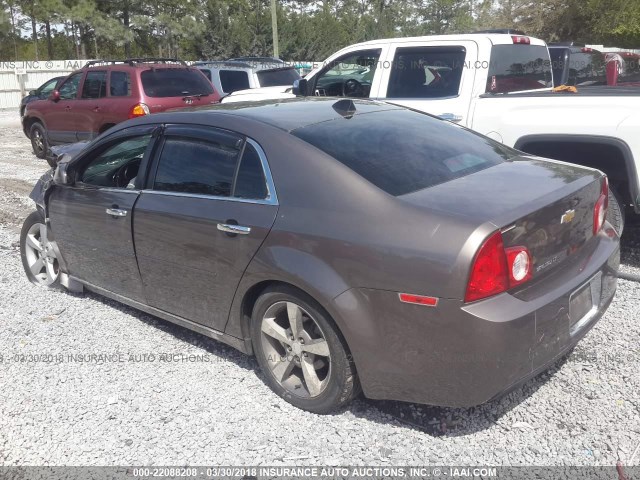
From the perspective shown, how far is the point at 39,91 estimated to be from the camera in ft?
54.7

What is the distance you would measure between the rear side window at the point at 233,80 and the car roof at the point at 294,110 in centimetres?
860

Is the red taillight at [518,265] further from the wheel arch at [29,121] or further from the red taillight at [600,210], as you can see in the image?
the wheel arch at [29,121]

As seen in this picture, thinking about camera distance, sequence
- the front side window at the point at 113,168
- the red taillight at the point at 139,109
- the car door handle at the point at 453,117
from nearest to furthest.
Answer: the front side window at the point at 113,168
the car door handle at the point at 453,117
the red taillight at the point at 139,109

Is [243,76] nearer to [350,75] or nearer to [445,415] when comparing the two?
[350,75]

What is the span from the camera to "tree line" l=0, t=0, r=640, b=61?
2677 cm

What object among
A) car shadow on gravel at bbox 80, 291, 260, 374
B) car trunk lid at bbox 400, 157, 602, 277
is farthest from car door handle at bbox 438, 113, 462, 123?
car shadow on gravel at bbox 80, 291, 260, 374

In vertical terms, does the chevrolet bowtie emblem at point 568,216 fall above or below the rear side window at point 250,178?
below

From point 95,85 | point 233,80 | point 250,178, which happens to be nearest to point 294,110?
point 250,178

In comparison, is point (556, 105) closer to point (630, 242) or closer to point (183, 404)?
point (630, 242)

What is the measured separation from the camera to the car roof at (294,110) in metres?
3.76

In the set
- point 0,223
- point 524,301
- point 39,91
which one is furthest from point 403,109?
point 39,91

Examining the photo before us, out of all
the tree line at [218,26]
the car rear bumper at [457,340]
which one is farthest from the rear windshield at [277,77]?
the tree line at [218,26]

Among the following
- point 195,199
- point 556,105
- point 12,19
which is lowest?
point 195,199

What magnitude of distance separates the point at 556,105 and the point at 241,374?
11.2ft
